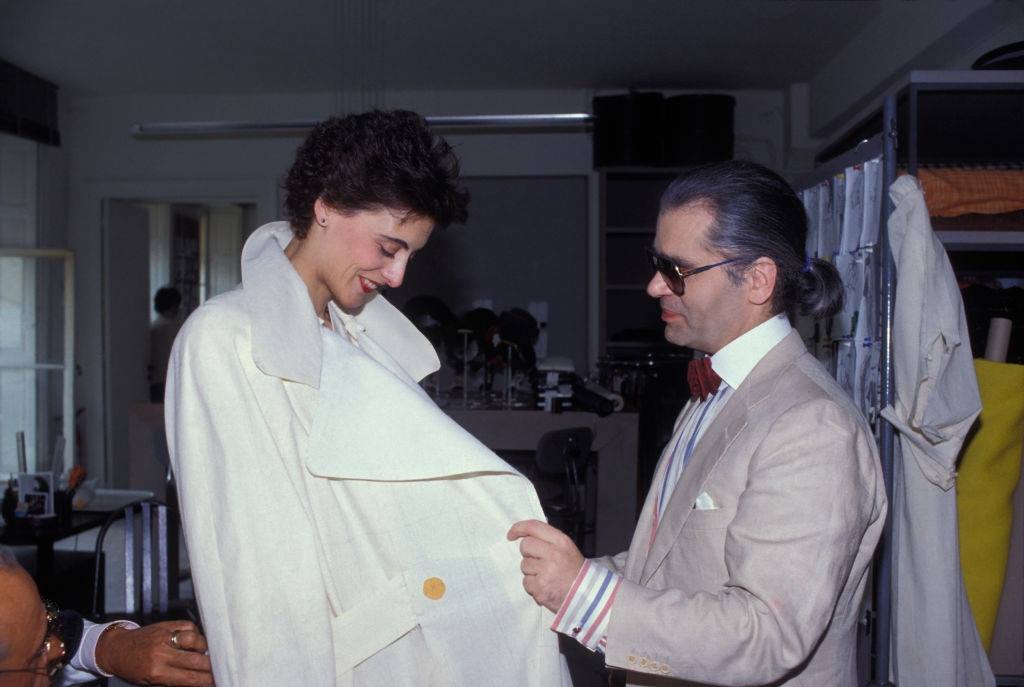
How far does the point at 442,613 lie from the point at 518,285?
623cm

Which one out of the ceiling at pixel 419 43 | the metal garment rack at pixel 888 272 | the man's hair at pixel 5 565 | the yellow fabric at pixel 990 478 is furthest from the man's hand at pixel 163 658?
the ceiling at pixel 419 43

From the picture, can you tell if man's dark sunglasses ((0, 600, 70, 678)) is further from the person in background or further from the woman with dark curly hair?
the person in background

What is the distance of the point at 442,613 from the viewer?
1.30 metres

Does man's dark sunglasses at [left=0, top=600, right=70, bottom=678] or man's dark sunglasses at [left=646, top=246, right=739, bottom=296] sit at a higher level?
man's dark sunglasses at [left=646, top=246, right=739, bottom=296]

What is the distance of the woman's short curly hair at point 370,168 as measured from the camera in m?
1.39

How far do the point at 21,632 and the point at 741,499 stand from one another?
1119 millimetres

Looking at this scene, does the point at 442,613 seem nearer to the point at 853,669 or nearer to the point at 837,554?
the point at 837,554

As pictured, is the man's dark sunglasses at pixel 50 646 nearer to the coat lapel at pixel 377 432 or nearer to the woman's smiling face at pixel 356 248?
the coat lapel at pixel 377 432

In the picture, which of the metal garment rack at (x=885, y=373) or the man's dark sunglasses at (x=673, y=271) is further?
the metal garment rack at (x=885, y=373)

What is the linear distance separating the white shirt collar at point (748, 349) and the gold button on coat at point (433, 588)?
2.12 ft

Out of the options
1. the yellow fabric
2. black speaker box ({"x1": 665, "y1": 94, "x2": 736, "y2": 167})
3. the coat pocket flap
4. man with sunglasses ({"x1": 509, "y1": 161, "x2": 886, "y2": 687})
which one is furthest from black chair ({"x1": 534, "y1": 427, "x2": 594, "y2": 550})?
black speaker box ({"x1": 665, "y1": 94, "x2": 736, "y2": 167})

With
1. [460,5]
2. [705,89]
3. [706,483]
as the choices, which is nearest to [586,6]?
[460,5]

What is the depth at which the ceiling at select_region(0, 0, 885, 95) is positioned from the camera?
5234mm

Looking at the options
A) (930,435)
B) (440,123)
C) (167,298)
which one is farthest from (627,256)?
(930,435)
